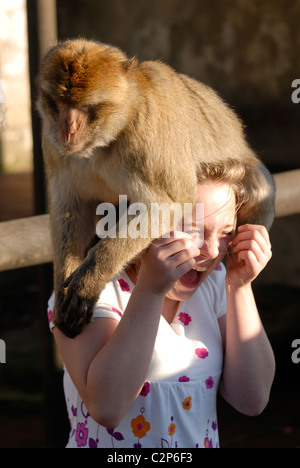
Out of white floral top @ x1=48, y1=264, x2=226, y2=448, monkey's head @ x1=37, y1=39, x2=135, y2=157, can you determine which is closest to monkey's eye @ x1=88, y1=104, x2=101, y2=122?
monkey's head @ x1=37, y1=39, x2=135, y2=157

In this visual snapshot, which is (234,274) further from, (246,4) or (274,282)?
(246,4)

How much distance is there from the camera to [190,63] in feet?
20.8

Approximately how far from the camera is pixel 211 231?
71.1 inches

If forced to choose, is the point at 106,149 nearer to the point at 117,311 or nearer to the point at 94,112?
the point at 94,112

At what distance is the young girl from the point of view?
1632 millimetres

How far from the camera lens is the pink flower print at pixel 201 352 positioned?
188 cm

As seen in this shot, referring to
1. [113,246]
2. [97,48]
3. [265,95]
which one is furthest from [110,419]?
[265,95]

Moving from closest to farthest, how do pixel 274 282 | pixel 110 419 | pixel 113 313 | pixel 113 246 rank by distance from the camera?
pixel 110 419 < pixel 113 313 < pixel 113 246 < pixel 274 282

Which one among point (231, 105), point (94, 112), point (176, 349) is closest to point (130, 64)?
point (94, 112)

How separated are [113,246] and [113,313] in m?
0.21

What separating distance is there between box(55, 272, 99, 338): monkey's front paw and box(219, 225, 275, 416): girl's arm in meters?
0.35

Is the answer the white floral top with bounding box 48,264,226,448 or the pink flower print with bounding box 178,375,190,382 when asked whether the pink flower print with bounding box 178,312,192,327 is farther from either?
the pink flower print with bounding box 178,375,190,382

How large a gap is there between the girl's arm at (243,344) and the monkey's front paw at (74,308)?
347 mm

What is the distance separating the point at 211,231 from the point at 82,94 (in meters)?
0.45
